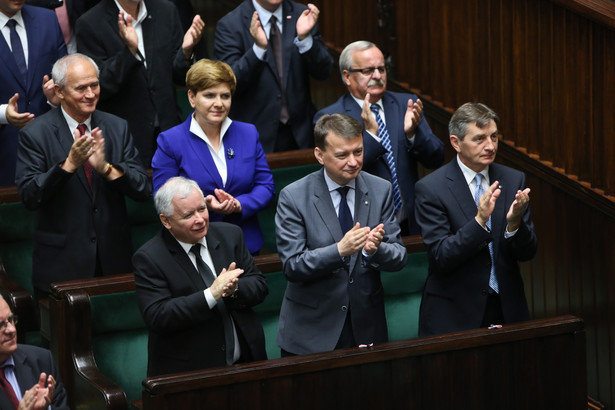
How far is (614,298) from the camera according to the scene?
14.4 ft

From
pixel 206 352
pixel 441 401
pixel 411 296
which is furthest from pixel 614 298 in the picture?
pixel 206 352

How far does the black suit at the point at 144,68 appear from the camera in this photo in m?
4.89

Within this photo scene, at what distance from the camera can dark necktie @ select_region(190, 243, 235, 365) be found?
11.9 ft

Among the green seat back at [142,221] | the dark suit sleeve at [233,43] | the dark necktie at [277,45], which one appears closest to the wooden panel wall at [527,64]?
the dark necktie at [277,45]

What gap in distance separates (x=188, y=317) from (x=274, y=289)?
32.4 inches

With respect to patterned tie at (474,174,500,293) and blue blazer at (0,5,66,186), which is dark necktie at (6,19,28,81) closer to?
blue blazer at (0,5,66,186)

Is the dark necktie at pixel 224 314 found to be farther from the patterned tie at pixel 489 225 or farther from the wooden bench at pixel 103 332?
the patterned tie at pixel 489 225

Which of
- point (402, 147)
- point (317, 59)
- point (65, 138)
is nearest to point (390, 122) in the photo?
point (402, 147)

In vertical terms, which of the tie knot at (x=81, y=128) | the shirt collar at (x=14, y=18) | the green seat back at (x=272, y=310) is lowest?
the green seat back at (x=272, y=310)

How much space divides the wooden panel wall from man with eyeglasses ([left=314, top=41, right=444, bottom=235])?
1.67 ft

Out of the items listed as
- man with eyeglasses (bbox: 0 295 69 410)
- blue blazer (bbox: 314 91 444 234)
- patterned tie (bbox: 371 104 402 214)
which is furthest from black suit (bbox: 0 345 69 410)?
patterned tie (bbox: 371 104 402 214)

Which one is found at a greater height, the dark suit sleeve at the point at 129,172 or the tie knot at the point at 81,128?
the tie knot at the point at 81,128

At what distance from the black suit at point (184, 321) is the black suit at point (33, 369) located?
0.95 feet

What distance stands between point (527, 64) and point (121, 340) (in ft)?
6.53
